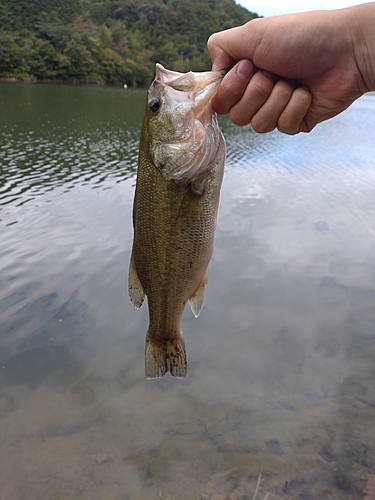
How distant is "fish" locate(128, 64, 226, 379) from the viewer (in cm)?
208

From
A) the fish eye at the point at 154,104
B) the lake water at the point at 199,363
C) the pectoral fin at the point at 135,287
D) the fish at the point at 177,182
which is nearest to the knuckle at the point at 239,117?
the fish at the point at 177,182

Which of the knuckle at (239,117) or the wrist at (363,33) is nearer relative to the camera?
the wrist at (363,33)

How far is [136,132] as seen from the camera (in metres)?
24.5

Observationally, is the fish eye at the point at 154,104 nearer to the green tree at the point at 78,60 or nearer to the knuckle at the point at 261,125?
the knuckle at the point at 261,125

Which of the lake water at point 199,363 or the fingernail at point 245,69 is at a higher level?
the fingernail at point 245,69

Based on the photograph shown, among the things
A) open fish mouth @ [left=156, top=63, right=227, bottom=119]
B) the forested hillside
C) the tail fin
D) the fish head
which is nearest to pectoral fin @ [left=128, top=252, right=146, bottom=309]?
the tail fin

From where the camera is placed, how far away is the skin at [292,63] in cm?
210

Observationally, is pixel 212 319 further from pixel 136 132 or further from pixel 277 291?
pixel 136 132

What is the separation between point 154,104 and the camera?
6.89ft

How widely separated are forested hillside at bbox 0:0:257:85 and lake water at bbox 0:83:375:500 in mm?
63294

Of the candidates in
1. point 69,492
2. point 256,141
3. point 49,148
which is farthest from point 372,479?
point 256,141

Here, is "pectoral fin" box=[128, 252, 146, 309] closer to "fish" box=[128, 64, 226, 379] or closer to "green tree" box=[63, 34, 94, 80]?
"fish" box=[128, 64, 226, 379]

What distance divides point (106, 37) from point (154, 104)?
9302 cm

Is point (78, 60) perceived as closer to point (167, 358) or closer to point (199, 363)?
point (199, 363)
